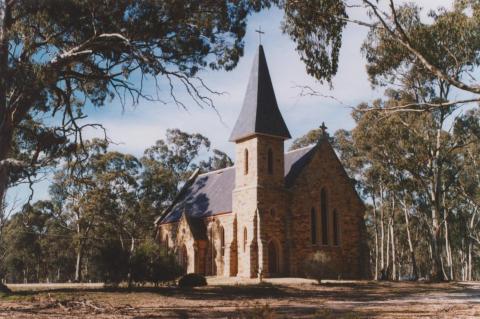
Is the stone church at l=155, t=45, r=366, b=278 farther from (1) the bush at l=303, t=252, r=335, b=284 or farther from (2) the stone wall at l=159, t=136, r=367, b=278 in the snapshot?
(1) the bush at l=303, t=252, r=335, b=284

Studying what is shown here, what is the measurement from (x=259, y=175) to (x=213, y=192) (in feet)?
26.8

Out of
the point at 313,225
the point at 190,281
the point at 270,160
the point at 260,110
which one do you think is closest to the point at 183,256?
the point at 313,225

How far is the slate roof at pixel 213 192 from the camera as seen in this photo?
118 feet

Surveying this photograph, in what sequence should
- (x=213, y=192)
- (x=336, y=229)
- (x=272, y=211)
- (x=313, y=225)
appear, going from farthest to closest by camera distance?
(x=213, y=192) < (x=336, y=229) < (x=313, y=225) < (x=272, y=211)

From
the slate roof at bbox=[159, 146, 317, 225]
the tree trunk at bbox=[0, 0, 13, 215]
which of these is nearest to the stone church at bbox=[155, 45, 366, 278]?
the slate roof at bbox=[159, 146, 317, 225]

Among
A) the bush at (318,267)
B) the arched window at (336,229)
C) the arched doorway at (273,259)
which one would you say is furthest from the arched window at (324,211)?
the arched doorway at (273,259)

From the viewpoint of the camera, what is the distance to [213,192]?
1598 inches

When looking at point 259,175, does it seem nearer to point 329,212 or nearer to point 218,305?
point 329,212

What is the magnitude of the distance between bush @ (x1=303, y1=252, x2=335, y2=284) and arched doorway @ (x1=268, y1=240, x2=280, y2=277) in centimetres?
171

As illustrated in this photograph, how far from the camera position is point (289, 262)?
108 feet

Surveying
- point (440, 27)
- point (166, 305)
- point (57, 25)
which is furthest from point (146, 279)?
point (440, 27)

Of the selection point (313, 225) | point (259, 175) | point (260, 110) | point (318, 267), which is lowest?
point (318, 267)

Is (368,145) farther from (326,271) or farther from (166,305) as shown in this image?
(166,305)

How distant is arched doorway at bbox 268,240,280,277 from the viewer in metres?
32.8
